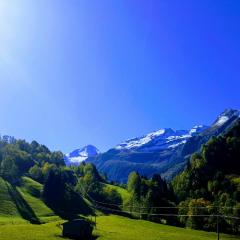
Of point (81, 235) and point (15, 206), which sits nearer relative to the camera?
point (81, 235)

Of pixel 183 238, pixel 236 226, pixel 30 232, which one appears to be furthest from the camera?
pixel 236 226

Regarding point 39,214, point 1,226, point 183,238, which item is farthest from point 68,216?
point 183,238

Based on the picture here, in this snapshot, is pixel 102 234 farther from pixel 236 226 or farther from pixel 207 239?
pixel 236 226

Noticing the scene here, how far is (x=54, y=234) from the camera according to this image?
13462cm

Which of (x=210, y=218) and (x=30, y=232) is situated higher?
(x=210, y=218)

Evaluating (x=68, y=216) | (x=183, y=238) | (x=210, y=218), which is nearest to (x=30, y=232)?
(x=183, y=238)

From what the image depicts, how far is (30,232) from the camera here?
130750 millimetres

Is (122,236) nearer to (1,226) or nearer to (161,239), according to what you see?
(161,239)

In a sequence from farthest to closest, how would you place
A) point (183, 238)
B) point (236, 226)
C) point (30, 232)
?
1. point (236, 226)
2. point (183, 238)
3. point (30, 232)

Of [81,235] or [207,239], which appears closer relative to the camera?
[81,235]

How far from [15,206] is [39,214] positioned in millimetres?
11529

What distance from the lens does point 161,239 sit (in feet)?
434

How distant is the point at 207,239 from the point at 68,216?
69.2 m

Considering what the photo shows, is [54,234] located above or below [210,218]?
below
